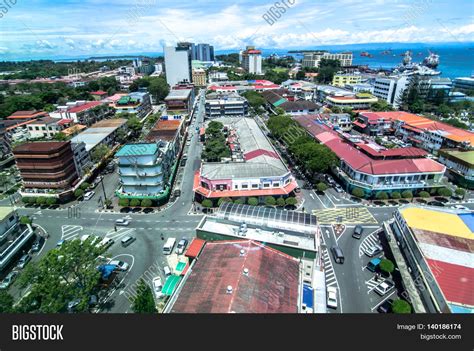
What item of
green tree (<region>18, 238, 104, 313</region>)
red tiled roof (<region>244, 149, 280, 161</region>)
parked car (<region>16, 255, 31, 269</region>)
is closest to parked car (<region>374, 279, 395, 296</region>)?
red tiled roof (<region>244, 149, 280, 161</region>)

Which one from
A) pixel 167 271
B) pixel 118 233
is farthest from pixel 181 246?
pixel 118 233

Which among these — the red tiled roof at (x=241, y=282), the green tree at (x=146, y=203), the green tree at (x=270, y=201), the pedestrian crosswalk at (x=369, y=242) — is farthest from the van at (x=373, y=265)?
the green tree at (x=146, y=203)

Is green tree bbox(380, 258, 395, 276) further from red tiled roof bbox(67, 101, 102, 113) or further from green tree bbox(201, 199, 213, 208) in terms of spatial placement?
red tiled roof bbox(67, 101, 102, 113)

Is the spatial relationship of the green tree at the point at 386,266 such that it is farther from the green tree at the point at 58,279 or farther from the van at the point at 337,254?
the green tree at the point at 58,279

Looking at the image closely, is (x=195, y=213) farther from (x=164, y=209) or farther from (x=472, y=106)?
(x=472, y=106)

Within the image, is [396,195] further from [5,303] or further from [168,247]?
[5,303]

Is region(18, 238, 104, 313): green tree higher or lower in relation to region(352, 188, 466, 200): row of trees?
higher

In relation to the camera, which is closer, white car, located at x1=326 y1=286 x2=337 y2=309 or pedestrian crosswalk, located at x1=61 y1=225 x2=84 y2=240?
white car, located at x1=326 y1=286 x2=337 y2=309
